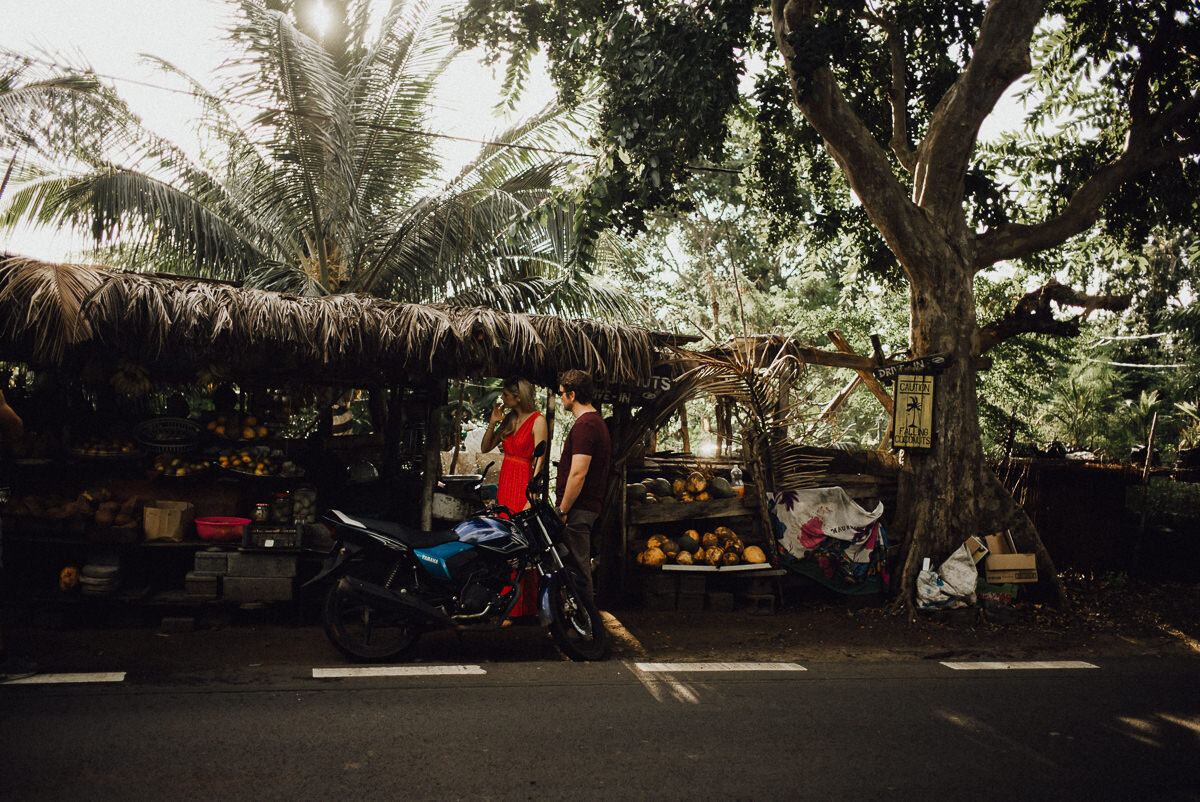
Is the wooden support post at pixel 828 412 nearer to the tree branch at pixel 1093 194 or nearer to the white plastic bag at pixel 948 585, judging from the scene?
the white plastic bag at pixel 948 585

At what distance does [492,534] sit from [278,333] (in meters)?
2.54

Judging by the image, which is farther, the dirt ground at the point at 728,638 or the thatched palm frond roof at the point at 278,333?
the thatched palm frond roof at the point at 278,333

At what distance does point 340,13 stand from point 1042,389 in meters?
17.3

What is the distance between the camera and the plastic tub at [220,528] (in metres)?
7.32

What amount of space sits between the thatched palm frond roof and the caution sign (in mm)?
2594

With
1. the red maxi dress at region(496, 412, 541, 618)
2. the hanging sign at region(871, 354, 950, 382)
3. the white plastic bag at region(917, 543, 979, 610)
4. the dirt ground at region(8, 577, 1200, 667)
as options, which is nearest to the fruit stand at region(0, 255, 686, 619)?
the dirt ground at region(8, 577, 1200, 667)

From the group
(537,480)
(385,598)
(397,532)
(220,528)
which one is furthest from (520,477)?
(220,528)

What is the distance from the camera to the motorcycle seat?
5.87m

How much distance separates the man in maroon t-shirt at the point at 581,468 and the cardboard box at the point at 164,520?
10.8ft

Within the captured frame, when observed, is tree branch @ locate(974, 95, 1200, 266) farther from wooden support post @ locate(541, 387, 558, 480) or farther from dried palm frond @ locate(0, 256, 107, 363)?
dried palm frond @ locate(0, 256, 107, 363)

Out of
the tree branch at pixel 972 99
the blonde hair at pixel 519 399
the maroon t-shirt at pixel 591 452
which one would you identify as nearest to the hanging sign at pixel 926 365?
the tree branch at pixel 972 99

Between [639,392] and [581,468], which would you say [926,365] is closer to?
[639,392]

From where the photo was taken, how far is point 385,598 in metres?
5.81

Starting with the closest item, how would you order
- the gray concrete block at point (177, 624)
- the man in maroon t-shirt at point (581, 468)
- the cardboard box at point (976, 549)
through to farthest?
1. the man in maroon t-shirt at point (581, 468)
2. the gray concrete block at point (177, 624)
3. the cardboard box at point (976, 549)
